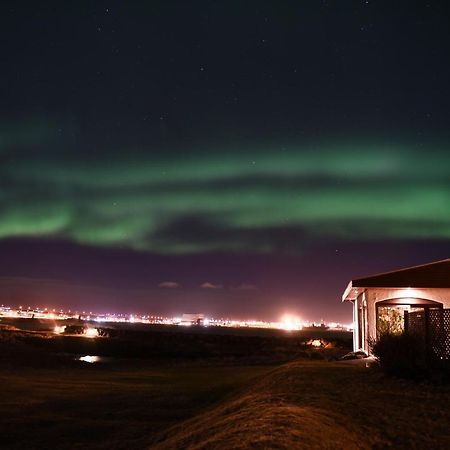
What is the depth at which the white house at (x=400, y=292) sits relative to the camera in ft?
75.9

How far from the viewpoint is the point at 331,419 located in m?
9.52

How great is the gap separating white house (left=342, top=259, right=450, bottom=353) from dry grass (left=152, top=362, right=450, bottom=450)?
9.24 metres

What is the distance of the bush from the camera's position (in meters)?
13.8

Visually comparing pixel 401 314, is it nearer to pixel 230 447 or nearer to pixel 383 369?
pixel 383 369

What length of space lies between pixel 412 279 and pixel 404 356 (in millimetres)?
9820

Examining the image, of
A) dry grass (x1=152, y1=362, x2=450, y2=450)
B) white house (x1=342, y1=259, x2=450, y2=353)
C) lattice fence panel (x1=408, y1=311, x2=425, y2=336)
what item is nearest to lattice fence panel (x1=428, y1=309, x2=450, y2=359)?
lattice fence panel (x1=408, y1=311, x2=425, y2=336)

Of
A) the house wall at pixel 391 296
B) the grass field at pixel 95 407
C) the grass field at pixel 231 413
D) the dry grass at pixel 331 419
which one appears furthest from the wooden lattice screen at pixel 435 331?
the house wall at pixel 391 296

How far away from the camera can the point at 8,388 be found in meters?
21.0

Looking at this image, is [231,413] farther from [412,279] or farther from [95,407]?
[412,279]

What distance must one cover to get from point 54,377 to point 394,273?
15586mm

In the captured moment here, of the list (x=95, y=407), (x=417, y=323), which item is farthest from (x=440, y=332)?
(x=95, y=407)

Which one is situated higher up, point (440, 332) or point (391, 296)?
point (391, 296)

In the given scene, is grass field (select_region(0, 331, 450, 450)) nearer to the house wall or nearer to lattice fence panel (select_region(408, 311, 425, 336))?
lattice fence panel (select_region(408, 311, 425, 336))

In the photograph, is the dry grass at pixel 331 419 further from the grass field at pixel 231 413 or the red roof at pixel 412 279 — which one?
the red roof at pixel 412 279
